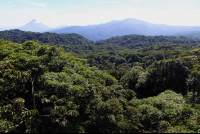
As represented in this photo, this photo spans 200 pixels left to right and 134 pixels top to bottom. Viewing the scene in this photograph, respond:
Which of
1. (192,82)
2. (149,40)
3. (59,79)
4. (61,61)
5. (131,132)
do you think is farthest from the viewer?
(149,40)

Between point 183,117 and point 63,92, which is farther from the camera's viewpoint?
point 183,117

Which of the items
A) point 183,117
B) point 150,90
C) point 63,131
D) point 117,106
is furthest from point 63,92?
point 150,90

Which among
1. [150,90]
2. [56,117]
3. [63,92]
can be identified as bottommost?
[150,90]

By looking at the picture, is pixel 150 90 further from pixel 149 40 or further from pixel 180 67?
pixel 149 40

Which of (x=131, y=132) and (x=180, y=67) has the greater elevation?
(x=180, y=67)

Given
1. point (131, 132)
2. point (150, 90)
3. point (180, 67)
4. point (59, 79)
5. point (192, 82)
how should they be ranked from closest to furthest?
point (131, 132) → point (59, 79) → point (192, 82) → point (180, 67) → point (150, 90)

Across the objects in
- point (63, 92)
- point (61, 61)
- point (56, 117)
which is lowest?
point (56, 117)

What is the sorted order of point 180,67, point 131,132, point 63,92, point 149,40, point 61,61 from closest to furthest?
point 131,132 → point 63,92 → point 61,61 → point 180,67 → point 149,40

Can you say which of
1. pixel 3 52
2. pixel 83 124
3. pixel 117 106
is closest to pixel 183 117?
pixel 117 106

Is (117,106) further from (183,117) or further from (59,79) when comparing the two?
(183,117)
